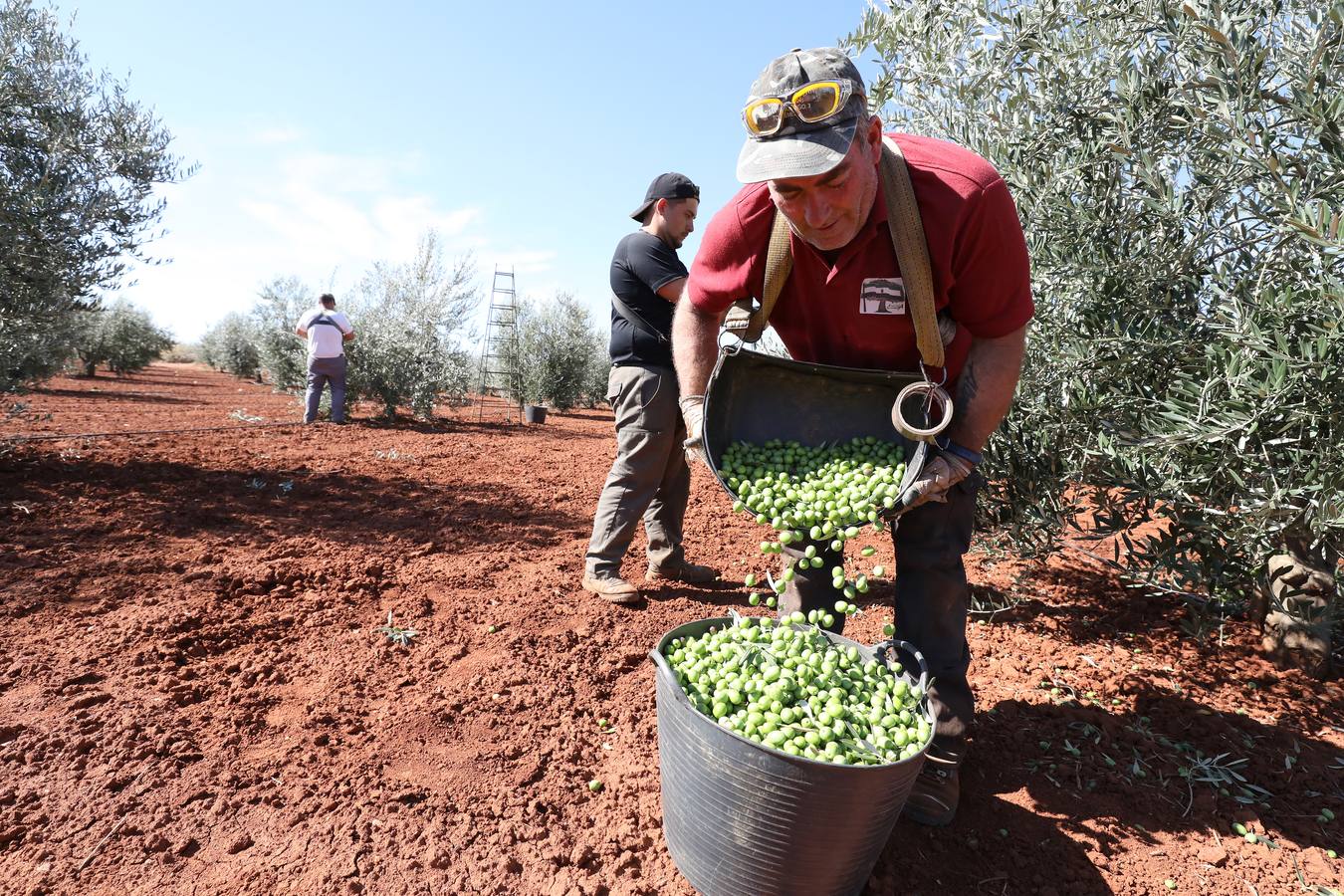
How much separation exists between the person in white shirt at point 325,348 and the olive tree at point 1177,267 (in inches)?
387

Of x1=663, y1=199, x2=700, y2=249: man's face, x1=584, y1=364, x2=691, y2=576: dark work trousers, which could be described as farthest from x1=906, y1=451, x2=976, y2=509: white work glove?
x1=663, y1=199, x2=700, y2=249: man's face

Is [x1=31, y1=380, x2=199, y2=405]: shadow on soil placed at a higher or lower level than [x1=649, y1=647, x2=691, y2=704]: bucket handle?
higher

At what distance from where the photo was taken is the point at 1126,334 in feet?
9.53

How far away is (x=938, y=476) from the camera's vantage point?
81.2 inches

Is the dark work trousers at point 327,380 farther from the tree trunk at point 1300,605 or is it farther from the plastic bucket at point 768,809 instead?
the tree trunk at point 1300,605

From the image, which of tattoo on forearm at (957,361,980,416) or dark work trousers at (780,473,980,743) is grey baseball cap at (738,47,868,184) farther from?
dark work trousers at (780,473,980,743)

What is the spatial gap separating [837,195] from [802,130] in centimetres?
20

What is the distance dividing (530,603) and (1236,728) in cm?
340

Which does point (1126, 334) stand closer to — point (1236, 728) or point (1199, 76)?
point (1199, 76)

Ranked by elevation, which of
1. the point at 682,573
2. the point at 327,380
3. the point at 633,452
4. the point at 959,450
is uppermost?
the point at 327,380

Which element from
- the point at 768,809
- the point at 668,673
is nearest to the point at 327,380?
the point at 668,673

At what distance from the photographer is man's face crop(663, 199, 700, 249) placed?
4047mm

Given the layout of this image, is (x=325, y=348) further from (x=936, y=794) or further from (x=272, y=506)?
(x=936, y=794)

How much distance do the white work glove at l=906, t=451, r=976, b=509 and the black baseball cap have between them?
2.53 metres
